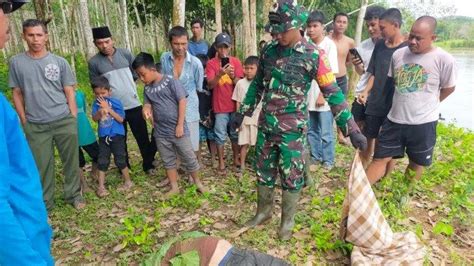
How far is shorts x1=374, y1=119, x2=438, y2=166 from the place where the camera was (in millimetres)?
3621

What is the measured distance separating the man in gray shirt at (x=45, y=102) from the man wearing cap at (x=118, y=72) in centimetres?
57

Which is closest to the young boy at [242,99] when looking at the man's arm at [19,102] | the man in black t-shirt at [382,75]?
the man in black t-shirt at [382,75]

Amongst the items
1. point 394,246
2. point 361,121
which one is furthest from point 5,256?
point 361,121

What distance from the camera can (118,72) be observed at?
4.45 meters

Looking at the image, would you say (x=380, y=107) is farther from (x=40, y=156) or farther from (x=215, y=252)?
(x=40, y=156)

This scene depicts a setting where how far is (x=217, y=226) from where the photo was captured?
3.69m

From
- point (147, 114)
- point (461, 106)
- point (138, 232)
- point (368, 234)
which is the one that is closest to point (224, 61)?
point (147, 114)

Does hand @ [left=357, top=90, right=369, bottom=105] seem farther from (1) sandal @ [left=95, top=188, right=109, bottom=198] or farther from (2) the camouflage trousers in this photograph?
(1) sandal @ [left=95, top=188, right=109, bottom=198]

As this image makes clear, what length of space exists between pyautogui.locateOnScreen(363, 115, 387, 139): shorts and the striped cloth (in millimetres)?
1501

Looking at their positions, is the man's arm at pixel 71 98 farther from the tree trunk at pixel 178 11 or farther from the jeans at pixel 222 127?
the tree trunk at pixel 178 11

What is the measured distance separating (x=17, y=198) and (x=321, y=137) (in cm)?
414

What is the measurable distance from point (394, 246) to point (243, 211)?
1.62m

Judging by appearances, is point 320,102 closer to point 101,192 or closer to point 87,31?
point 101,192

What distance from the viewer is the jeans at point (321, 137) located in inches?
193
